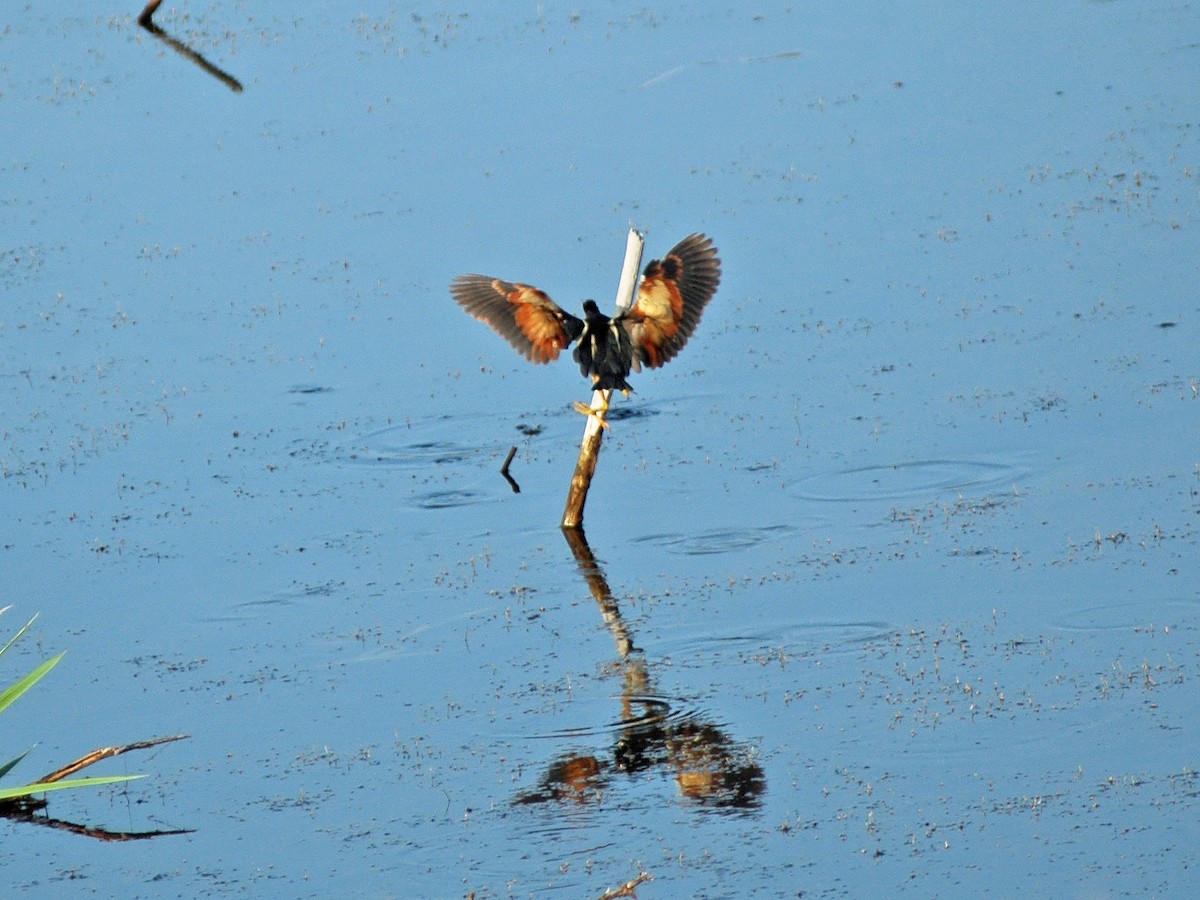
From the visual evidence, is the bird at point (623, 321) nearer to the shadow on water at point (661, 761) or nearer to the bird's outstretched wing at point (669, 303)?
the bird's outstretched wing at point (669, 303)

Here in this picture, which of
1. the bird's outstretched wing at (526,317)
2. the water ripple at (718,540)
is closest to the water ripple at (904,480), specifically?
the water ripple at (718,540)

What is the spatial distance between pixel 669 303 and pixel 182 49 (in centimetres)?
1821

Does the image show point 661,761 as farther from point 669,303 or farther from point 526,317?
point 526,317

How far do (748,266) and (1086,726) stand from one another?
948 centimetres

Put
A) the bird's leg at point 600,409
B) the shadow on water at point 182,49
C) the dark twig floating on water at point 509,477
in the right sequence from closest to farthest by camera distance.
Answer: the bird's leg at point 600,409, the dark twig floating on water at point 509,477, the shadow on water at point 182,49

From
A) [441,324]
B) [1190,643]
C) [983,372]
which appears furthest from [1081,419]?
[441,324]

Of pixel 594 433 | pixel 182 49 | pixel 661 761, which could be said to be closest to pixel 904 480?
pixel 594 433

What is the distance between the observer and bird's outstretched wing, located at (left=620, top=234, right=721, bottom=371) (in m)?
11.3

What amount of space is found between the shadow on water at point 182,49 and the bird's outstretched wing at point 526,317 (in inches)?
570

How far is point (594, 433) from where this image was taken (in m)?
12.0

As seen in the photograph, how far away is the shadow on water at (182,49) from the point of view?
84.8ft

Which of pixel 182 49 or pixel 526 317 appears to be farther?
pixel 182 49

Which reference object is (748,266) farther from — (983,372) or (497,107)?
(497,107)

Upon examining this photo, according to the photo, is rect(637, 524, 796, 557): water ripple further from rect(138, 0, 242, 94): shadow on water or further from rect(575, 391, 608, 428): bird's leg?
rect(138, 0, 242, 94): shadow on water
